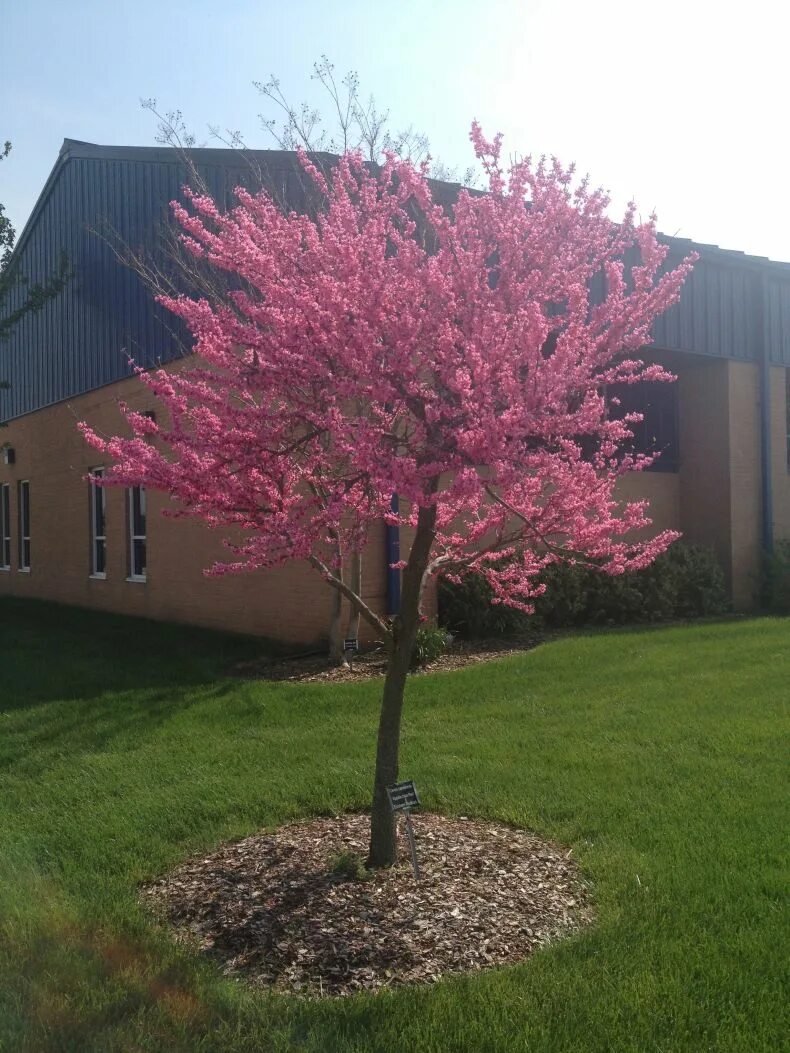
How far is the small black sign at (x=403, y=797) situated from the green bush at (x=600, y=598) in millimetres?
6981

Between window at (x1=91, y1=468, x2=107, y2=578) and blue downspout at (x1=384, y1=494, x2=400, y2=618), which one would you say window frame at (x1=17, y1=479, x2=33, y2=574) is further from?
blue downspout at (x1=384, y1=494, x2=400, y2=618)

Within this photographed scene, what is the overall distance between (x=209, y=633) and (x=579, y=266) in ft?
31.0

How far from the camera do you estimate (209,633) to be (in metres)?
13.4

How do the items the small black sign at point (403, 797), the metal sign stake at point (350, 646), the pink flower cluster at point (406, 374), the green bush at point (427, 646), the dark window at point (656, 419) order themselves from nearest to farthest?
the pink flower cluster at point (406, 374), the small black sign at point (403, 797), the green bush at point (427, 646), the metal sign stake at point (350, 646), the dark window at point (656, 419)

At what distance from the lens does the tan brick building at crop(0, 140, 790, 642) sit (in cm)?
1408

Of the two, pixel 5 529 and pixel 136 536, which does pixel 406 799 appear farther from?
pixel 5 529

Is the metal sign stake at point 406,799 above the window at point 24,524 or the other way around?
the other way around

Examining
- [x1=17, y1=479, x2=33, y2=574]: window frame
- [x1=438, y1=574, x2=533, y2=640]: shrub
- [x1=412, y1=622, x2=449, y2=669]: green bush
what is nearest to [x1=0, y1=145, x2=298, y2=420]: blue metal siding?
[x1=17, y1=479, x2=33, y2=574]: window frame

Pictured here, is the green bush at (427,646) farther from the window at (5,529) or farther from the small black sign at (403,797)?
the window at (5,529)

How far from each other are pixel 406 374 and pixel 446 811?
2864mm

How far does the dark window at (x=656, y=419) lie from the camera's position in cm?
1611

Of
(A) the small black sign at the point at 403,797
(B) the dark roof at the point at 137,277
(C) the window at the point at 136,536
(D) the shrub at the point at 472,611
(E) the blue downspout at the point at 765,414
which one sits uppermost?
(B) the dark roof at the point at 137,277

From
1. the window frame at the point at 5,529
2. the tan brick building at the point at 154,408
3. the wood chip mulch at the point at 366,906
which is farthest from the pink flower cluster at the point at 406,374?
the window frame at the point at 5,529

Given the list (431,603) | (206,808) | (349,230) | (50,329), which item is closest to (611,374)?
(349,230)
